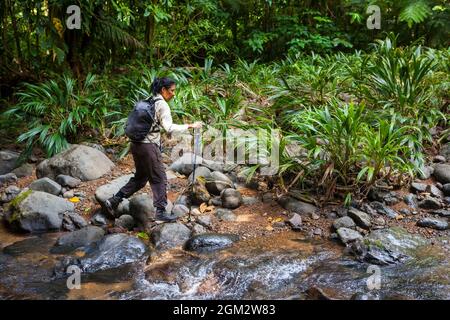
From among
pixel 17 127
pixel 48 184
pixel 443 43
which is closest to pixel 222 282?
pixel 48 184

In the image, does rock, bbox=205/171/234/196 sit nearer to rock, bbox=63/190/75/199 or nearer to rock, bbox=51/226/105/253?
rock, bbox=51/226/105/253

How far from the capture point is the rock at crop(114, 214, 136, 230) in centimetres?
519

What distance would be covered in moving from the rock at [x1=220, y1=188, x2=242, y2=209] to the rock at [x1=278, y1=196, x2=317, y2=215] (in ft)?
1.65

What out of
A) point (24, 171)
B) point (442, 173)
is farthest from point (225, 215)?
point (24, 171)

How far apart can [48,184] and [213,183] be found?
2116 millimetres

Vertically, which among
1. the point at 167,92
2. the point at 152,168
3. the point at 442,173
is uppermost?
the point at 167,92

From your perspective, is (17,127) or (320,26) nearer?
(17,127)

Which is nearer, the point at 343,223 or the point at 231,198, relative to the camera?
the point at 343,223

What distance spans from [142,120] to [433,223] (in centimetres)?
327

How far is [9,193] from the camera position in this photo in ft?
19.5

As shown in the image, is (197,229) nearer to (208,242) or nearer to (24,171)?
(208,242)

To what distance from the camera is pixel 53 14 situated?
7414 millimetres

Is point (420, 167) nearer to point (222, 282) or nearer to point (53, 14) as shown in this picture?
point (222, 282)

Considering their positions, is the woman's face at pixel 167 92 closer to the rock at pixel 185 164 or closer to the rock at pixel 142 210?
the rock at pixel 142 210
